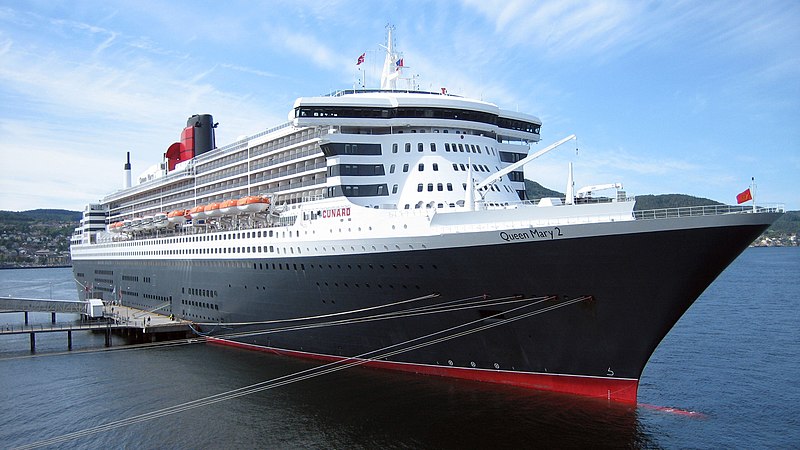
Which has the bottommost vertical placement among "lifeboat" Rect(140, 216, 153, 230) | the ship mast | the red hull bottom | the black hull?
the red hull bottom

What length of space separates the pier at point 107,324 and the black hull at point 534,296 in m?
12.8

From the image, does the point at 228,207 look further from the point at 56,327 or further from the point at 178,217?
the point at 56,327

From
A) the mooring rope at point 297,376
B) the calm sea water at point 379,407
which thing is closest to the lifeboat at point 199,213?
the calm sea water at point 379,407

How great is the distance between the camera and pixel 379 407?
17.9 metres

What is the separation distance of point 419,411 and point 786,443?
9942mm

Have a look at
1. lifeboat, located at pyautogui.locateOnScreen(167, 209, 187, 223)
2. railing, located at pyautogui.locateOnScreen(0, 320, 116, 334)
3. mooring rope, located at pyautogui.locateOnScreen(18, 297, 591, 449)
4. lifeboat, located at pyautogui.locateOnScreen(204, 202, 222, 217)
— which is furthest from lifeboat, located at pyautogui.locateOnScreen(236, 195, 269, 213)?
railing, located at pyautogui.locateOnScreen(0, 320, 116, 334)

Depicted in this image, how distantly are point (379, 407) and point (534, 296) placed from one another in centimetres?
596

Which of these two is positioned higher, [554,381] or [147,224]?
[147,224]

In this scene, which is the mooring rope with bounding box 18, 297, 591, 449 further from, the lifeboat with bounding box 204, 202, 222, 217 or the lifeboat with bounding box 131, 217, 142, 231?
the lifeboat with bounding box 131, 217, 142, 231

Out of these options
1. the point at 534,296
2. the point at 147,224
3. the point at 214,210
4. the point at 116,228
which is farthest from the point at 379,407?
the point at 116,228

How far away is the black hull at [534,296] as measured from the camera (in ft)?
50.8

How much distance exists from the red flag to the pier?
2727cm

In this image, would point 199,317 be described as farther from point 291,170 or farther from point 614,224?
point 614,224

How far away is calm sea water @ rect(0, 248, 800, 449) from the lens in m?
15.7
